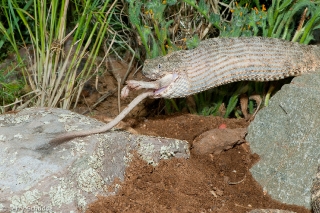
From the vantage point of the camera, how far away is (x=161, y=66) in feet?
9.82

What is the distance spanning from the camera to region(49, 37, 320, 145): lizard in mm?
2977

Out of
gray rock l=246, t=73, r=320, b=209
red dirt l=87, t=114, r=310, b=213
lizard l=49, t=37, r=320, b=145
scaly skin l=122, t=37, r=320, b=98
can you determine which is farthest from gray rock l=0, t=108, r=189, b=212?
gray rock l=246, t=73, r=320, b=209

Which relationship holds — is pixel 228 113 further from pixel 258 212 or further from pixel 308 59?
pixel 258 212

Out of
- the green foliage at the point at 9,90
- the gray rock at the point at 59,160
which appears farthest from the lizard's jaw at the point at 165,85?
the green foliage at the point at 9,90

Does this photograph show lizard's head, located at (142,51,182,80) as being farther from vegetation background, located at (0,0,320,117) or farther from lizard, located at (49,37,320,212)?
vegetation background, located at (0,0,320,117)

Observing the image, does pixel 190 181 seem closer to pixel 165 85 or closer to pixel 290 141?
pixel 165 85

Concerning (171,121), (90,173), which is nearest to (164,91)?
(171,121)

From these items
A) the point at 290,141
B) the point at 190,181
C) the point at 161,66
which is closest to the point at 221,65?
the point at 161,66

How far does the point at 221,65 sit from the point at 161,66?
0.40m

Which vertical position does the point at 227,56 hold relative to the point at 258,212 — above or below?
above

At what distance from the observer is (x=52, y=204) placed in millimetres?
2387

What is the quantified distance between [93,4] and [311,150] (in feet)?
5.84

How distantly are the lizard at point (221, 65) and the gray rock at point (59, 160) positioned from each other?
0.18 m

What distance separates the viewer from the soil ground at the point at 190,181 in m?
2.55
